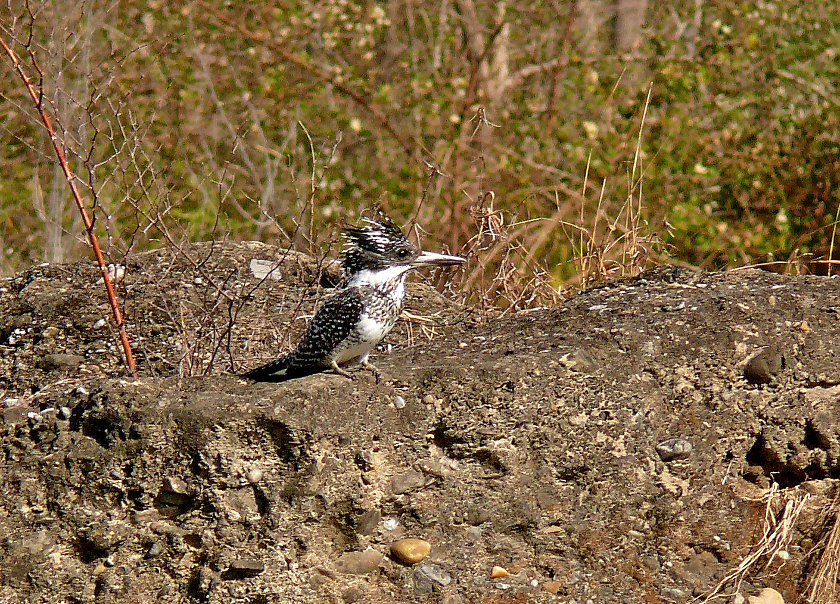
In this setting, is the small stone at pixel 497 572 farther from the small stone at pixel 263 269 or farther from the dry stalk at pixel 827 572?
the small stone at pixel 263 269

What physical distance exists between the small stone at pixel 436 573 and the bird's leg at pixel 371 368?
528 millimetres

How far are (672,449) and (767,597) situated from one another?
546 mm

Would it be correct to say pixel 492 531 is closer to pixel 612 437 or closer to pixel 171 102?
pixel 612 437

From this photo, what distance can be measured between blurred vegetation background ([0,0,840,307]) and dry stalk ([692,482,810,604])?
2.91 meters

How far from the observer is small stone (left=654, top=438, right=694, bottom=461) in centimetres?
296

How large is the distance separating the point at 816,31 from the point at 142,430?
8.28 m

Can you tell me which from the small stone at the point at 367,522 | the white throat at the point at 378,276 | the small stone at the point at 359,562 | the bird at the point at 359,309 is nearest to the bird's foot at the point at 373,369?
the bird at the point at 359,309

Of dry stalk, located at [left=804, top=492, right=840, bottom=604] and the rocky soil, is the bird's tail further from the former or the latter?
dry stalk, located at [left=804, top=492, right=840, bottom=604]

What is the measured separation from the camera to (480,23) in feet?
28.2

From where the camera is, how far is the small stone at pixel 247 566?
105 inches

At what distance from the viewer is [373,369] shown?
2.94 m

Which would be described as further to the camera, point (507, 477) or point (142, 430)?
point (507, 477)

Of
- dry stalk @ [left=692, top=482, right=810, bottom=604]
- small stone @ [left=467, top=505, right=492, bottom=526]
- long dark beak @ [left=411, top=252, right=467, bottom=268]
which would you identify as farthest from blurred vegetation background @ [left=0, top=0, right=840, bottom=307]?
small stone @ [left=467, top=505, right=492, bottom=526]

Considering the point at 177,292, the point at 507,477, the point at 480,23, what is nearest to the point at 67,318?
the point at 177,292
